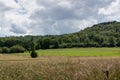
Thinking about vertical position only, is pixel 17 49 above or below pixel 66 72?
below

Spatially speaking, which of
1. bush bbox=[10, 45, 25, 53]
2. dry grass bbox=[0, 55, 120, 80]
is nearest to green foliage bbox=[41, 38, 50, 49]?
bush bbox=[10, 45, 25, 53]

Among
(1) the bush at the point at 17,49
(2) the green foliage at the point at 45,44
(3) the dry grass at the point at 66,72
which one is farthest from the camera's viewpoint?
(2) the green foliage at the point at 45,44

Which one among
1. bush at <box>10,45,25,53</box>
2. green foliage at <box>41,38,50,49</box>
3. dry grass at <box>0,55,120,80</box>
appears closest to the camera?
dry grass at <box>0,55,120,80</box>

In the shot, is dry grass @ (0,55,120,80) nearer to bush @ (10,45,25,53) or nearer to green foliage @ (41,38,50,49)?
bush @ (10,45,25,53)

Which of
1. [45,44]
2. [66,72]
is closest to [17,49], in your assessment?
[45,44]

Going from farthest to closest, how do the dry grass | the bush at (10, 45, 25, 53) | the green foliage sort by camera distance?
the green foliage
the bush at (10, 45, 25, 53)
the dry grass

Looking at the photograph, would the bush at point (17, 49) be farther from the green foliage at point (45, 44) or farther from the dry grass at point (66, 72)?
the dry grass at point (66, 72)

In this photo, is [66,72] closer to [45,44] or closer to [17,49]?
[17,49]

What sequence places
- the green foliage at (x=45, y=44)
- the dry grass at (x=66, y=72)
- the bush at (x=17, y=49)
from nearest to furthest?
the dry grass at (x=66, y=72) < the bush at (x=17, y=49) < the green foliage at (x=45, y=44)

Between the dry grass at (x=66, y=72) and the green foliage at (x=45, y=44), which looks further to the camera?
the green foliage at (x=45, y=44)

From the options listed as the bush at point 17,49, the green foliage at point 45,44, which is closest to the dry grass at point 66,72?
the bush at point 17,49

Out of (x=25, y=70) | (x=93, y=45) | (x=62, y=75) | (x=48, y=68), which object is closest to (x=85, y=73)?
(x=62, y=75)

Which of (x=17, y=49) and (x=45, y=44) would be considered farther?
(x=45, y=44)

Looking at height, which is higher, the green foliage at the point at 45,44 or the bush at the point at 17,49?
the green foliage at the point at 45,44
